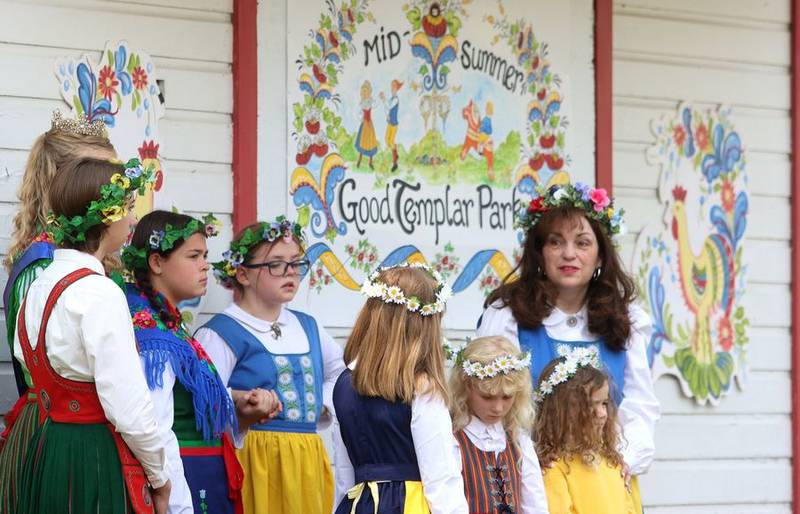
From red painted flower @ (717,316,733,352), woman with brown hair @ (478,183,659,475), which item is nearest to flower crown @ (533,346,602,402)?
woman with brown hair @ (478,183,659,475)

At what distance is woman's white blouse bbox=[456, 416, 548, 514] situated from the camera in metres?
4.30

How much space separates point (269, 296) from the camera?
4.89 m

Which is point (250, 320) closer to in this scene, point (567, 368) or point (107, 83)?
point (107, 83)

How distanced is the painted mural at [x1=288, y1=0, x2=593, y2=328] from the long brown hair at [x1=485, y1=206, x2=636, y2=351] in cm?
69

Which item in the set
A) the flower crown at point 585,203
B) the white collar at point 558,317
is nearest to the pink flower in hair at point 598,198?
the flower crown at point 585,203

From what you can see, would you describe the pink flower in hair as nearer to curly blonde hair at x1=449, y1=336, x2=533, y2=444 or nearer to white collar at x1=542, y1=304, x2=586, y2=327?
white collar at x1=542, y1=304, x2=586, y2=327

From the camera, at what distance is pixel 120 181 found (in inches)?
150

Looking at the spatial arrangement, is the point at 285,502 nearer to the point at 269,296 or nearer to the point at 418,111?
the point at 269,296

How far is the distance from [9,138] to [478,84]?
1.98 metres

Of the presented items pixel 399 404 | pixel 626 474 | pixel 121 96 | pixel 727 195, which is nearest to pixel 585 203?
pixel 626 474

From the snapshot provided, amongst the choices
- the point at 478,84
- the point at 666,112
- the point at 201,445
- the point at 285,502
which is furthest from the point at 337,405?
the point at 666,112

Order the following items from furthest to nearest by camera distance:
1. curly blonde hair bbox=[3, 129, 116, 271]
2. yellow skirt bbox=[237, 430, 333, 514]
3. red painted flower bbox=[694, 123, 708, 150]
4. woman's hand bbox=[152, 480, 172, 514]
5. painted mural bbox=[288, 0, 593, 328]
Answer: red painted flower bbox=[694, 123, 708, 150], painted mural bbox=[288, 0, 593, 328], yellow skirt bbox=[237, 430, 333, 514], curly blonde hair bbox=[3, 129, 116, 271], woman's hand bbox=[152, 480, 172, 514]

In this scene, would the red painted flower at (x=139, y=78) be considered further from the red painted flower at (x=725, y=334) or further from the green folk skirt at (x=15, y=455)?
the red painted flower at (x=725, y=334)

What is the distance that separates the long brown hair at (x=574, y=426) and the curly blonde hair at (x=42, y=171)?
1.67 m
